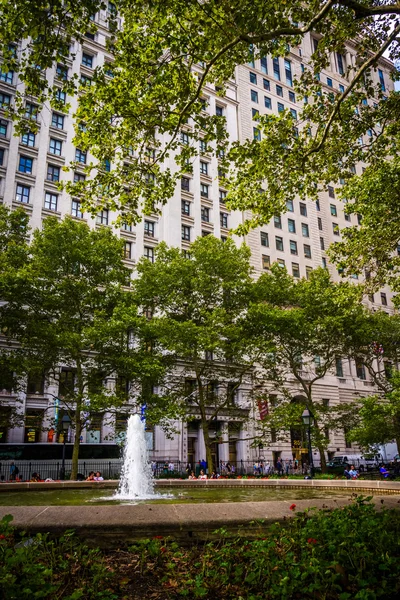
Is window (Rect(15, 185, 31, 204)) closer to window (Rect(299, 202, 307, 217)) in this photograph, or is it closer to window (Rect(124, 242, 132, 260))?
window (Rect(124, 242, 132, 260))

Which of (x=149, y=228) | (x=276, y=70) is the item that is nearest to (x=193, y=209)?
(x=149, y=228)

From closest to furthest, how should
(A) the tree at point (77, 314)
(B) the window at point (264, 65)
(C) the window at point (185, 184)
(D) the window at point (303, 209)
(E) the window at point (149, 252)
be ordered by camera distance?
(A) the tree at point (77, 314), (E) the window at point (149, 252), (C) the window at point (185, 184), (D) the window at point (303, 209), (B) the window at point (264, 65)

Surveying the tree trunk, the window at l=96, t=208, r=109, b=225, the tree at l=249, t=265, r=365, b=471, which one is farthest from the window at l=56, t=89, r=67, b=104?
the tree at l=249, t=265, r=365, b=471

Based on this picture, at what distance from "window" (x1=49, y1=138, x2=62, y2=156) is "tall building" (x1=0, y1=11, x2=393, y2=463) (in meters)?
0.10

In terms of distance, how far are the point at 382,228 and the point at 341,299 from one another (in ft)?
11.6

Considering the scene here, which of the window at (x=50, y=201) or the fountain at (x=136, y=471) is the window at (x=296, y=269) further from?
the fountain at (x=136, y=471)

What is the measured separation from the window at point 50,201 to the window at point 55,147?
408 centimetres

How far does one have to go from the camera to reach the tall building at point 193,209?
34.7 m

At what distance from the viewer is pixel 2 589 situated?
3248mm

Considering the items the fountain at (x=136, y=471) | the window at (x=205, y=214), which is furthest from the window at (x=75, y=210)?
the fountain at (x=136, y=471)


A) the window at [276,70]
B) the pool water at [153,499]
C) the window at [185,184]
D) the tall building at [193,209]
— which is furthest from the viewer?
the window at [276,70]

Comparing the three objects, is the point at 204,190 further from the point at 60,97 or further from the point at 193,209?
the point at 60,97

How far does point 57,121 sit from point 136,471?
33.0m

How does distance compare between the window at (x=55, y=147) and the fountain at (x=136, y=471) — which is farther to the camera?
the window at (x=55, y=147)
